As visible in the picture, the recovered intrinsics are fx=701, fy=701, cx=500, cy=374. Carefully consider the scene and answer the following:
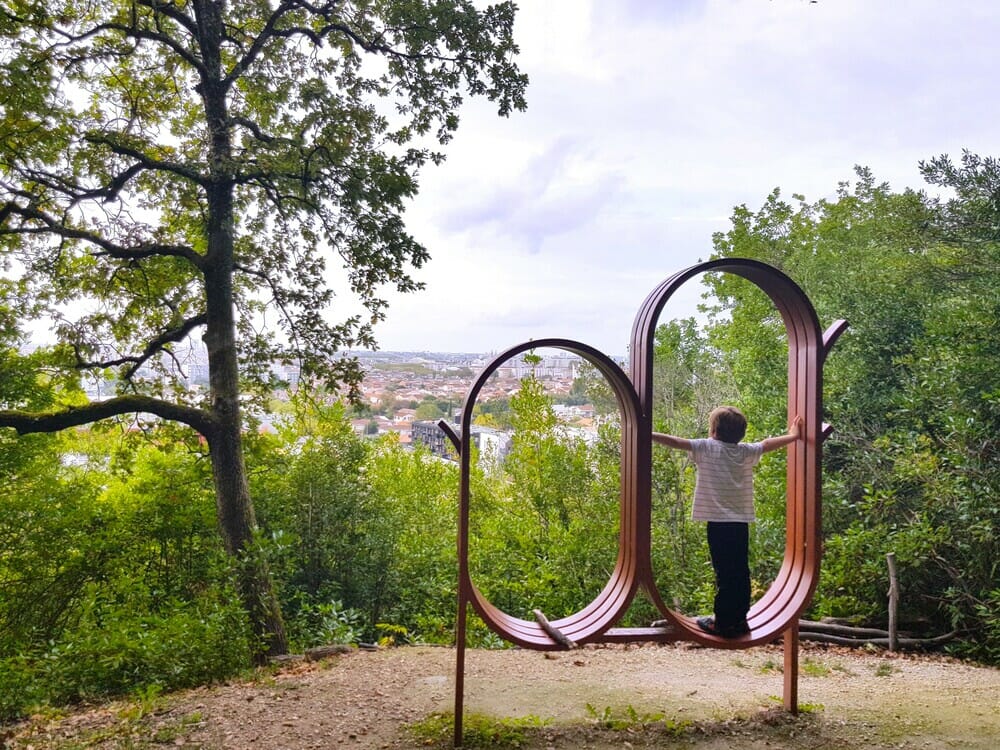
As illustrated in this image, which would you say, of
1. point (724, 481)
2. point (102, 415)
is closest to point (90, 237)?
point (102, 415)

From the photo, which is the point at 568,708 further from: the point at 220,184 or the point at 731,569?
the point at 220,184

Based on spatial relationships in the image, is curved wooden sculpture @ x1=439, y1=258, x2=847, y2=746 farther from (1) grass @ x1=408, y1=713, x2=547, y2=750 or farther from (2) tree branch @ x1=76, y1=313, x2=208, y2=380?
(2) tree branch @ x1=76, y1=313, x2=208, y2=380

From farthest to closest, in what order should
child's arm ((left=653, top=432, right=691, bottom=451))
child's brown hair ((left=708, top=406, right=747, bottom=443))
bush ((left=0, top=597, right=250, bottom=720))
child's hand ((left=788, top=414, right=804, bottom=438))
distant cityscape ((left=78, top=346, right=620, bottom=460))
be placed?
1. distant cityscape ((left=78, top=346, right=620, bottom=460))
2. bush ((left=0, top=597, right=250, bottom=720))
3. child's hand ((left=788, top=414, right=804, bottom=438))
4. child's brown hair ((left=708, top=406, right=747, bottom=443))
5. child's arm ((left=653, top=432, right=691, bottom=451))

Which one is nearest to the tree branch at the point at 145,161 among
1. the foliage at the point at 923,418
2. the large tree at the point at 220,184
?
the large tree at the point at 220,184

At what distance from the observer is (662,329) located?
51.0ft

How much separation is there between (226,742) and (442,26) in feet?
20.9

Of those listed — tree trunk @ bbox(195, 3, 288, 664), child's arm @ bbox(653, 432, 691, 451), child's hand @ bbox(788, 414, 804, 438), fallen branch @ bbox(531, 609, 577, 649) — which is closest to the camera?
fallen branch @ bbox(531, 609, 577, 649)

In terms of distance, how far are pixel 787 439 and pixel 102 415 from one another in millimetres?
6156

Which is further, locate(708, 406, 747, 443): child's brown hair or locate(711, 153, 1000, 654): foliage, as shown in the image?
locate(711, 153, 1000, 654): foliage

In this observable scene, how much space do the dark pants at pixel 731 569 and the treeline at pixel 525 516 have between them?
3.43 metres

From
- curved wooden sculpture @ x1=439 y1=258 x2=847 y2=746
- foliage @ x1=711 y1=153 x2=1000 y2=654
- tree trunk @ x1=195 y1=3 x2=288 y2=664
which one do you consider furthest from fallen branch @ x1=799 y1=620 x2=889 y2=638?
tree trunk @ x1=195 y1=3 x2=288 y2=664

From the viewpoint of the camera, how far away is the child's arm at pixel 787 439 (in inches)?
165

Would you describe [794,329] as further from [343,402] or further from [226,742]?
[343,402]

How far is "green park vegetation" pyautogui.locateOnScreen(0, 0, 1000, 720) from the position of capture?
20.9 ft
